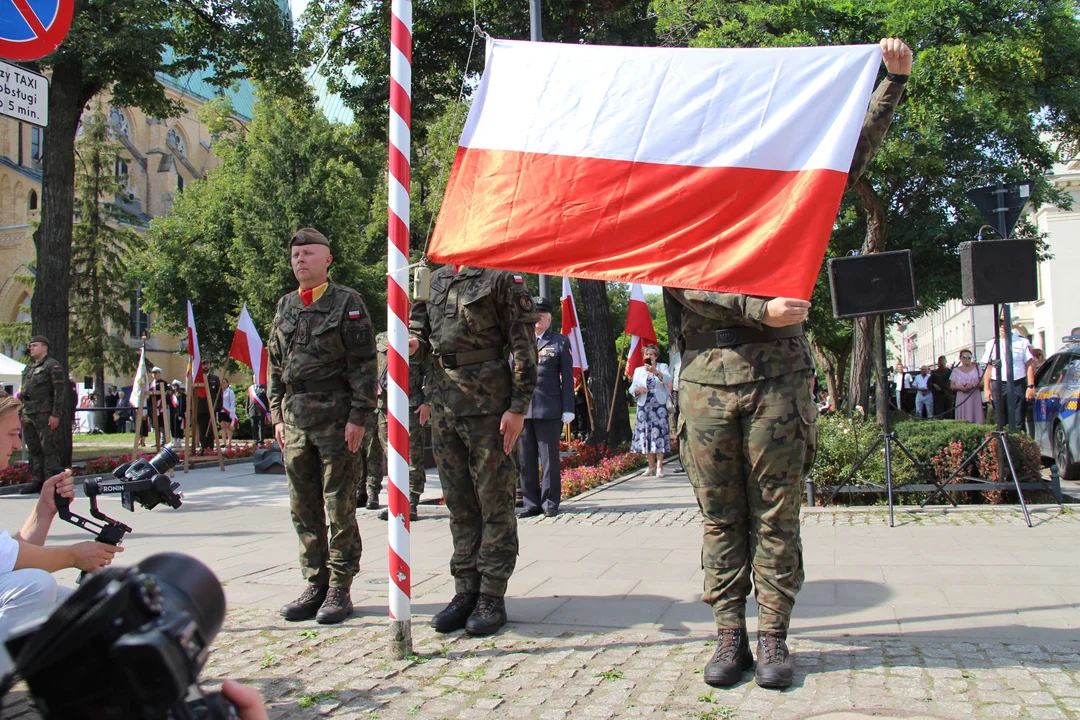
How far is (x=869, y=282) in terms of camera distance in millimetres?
8281

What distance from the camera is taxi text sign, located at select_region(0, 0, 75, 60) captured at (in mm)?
4020

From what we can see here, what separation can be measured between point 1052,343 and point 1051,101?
3513 centimetres

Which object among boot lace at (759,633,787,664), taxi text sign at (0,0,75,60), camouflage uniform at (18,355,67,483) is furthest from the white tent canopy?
boot lace at (759,633,787,664)

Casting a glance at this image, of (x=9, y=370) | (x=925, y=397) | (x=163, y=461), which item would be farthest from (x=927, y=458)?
(x=9, y=370)

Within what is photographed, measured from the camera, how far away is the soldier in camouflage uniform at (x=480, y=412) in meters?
4.69

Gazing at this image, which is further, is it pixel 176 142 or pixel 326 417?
pixel 176 142

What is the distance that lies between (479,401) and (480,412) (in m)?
0.06

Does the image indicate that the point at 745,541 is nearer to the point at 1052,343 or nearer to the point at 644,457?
the point at 644,457

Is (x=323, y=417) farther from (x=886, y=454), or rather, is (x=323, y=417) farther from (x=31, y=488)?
(x=31, y=488)

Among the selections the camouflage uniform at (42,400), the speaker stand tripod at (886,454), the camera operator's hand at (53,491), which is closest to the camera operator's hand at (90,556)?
the camera operator's hand at (53,491)

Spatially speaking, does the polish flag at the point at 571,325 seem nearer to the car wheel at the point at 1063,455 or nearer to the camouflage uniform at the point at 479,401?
the car wheel at the point at 1063,455

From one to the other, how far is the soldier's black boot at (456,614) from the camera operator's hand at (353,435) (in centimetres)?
97

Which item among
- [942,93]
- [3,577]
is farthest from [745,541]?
[942,93]

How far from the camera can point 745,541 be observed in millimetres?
3857
